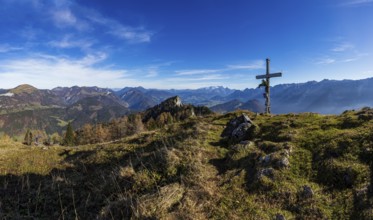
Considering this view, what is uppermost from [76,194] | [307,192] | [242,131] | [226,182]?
[242,131]

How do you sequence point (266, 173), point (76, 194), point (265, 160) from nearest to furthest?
point (266, 173) → point (265, 160) → point (76, 194)

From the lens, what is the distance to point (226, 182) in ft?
36.5

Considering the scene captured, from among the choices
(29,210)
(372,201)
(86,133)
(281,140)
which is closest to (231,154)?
(281,140)

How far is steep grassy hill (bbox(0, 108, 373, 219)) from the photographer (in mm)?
8883

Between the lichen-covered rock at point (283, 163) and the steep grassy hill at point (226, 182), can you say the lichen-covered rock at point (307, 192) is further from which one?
the lichen-covered rock at point (283, 163)

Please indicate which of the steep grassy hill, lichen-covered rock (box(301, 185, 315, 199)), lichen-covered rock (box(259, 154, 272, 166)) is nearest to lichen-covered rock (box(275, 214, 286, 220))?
the steep grassy hill

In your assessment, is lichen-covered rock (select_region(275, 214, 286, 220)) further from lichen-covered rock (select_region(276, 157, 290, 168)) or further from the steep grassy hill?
lichen-covered rock (select_region(276, 157, 290, 168))

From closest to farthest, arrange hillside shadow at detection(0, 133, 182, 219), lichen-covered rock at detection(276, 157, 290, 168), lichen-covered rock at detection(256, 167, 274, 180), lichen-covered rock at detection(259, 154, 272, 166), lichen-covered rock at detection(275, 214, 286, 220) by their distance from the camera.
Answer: lichen-covered rock at detection(275, 214, 286, 220), hillside shadow at detection(0, 133, 182, 219), lichen-covered rock at detection(256, 167, 274, 180), lichen-covered rock at detection(276, 157, 290, 168), lichen-covered rock at detection(259, 154, 272, 166)

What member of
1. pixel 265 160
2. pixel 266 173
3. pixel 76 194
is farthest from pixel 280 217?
pixel 76 194

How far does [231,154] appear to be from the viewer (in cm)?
1417

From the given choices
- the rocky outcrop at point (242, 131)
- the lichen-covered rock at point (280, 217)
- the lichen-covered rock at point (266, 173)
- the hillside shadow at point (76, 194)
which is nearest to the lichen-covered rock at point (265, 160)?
the lichen-covered rock at point (266, 173)

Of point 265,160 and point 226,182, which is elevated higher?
point 265,160

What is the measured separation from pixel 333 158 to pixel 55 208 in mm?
13506

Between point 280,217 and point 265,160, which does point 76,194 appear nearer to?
point 265,160
